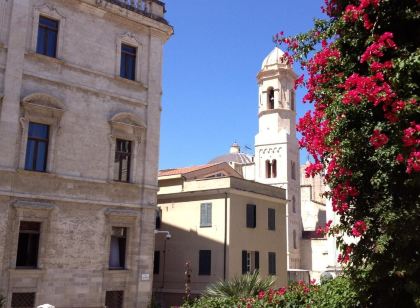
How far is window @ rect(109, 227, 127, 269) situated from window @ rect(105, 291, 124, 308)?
101 cm

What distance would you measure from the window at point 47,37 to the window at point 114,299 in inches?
378

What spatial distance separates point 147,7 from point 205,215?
1168 cm

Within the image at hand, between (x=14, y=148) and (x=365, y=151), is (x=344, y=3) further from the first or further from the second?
(x=14, y=148)

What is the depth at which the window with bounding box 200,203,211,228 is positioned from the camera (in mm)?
28281

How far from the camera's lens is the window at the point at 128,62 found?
874 inches

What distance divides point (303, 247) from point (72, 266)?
41.2 m

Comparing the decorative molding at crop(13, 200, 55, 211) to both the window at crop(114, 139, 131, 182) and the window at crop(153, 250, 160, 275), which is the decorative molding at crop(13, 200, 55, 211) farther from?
the window at crop(153, 250, 160, 275)

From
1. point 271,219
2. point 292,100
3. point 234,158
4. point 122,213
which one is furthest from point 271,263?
point 234,158

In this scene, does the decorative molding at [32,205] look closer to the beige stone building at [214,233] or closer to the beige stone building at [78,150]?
the beige stone building at [78,150]

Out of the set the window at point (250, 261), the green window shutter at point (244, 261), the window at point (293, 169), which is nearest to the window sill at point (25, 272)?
the green window shutter at point (244, 261)

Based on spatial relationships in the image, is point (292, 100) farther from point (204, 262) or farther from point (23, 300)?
point (23, 300)

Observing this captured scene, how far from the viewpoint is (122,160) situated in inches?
845

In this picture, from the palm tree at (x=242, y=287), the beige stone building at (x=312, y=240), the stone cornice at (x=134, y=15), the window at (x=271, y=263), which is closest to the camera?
the palm tree at (x=242, y=287)

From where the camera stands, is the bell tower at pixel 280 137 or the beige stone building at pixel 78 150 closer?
the beige stone building at pixel 78 150
